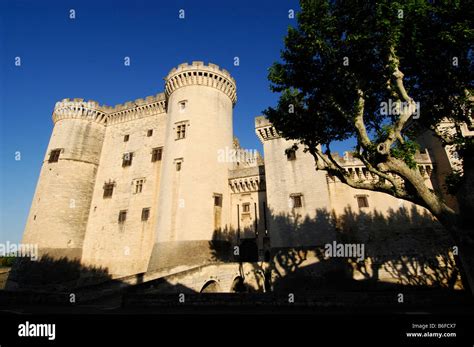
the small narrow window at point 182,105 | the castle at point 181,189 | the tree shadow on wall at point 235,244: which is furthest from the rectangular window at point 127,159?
the tree shadow on wall at point 235,244

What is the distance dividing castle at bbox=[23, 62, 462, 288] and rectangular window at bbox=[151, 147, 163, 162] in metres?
0.13

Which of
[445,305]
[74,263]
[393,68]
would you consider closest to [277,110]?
[393,68]

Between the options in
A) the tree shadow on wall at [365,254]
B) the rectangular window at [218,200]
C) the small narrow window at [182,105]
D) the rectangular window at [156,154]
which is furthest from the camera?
the rectangular window at [156,154]

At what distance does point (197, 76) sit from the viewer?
23.6 metres

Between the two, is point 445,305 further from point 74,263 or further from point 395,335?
point 74,263

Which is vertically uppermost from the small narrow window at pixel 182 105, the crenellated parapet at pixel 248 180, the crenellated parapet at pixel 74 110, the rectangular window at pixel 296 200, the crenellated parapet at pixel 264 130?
the crenellated parapet at pixel 74 110

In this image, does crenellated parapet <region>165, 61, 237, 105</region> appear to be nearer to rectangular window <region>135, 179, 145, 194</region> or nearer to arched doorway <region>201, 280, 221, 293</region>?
rectangular window <region>135, 179, 145, 194</region>

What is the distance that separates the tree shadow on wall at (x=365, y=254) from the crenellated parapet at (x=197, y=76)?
45.9ft

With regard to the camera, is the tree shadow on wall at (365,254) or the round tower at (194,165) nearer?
the tree shadow on wall at (365,254)

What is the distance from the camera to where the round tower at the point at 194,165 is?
741 inches

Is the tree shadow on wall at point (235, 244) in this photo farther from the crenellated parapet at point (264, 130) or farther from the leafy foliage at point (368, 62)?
the leafy foliage at point (368, 62)

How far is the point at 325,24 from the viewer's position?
927 centimetres

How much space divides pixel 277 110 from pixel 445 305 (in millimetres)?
9190

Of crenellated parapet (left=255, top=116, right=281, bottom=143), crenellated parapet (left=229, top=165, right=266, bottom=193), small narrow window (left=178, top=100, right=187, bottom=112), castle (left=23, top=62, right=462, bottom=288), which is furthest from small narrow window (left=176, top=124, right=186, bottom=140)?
crenellated parapet (left=255, top=116, right=281, bottom=143)
